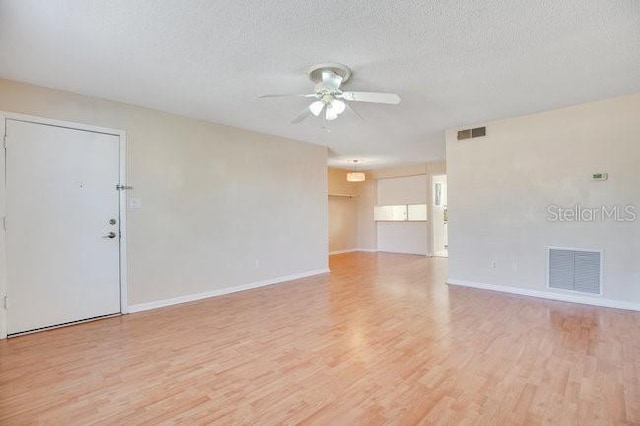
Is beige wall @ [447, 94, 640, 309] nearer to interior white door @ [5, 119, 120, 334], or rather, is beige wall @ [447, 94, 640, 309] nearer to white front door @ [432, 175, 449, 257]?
white front door @ [432, 175, 449, 257]

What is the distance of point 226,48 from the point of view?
246cm

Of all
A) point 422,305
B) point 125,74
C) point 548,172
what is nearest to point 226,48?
point 125,74

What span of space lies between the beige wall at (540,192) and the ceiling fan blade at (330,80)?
9.45 feet

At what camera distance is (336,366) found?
234 centimetres

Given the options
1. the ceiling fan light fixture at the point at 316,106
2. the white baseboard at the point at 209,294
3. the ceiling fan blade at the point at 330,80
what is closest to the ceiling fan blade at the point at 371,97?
the ceiling fan blade at the point at 330,80

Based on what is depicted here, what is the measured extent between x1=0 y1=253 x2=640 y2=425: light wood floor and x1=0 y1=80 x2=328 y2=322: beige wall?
70 centimetres

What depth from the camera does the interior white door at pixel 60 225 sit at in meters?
3.05

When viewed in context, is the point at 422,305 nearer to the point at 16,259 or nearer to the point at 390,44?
the point at 390,44

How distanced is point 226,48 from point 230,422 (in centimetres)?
258

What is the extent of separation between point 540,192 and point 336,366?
143 inches

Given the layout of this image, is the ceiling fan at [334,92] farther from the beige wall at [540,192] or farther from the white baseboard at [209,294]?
the white baseboard at [209,294]

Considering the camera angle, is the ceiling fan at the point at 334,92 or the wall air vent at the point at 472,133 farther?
the wall air vent at the point at 472,133

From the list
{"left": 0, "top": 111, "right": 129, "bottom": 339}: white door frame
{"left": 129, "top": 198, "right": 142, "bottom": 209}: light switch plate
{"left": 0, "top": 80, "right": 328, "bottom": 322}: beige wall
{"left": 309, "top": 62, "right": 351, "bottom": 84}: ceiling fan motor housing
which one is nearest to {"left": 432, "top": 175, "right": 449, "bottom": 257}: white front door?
{"left": 0, "top": 80, "right": 328, "bottom": 322}: beige wall

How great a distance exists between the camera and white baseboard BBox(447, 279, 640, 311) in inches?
142
